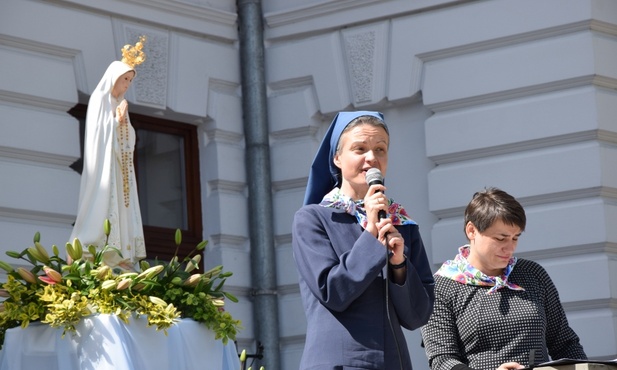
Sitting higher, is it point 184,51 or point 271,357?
point 184,51

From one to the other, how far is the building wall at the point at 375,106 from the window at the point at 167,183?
0.10m

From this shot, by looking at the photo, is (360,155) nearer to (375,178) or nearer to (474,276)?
(375,178)

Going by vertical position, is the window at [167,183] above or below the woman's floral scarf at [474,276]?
above

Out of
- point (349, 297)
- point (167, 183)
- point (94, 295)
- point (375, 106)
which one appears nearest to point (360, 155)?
point (349, 297)

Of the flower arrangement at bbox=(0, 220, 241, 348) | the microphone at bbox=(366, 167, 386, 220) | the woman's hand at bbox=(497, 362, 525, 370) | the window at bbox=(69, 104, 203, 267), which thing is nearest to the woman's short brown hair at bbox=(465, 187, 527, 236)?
the woman's hand at bbox=(497, 362, 525, 370)

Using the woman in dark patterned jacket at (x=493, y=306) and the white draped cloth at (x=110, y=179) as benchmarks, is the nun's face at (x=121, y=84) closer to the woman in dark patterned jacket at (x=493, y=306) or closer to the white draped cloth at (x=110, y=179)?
the white draped cloth at (x=110, y=179)

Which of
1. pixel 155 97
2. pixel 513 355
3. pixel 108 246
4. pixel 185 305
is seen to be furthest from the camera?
pixel 155 97

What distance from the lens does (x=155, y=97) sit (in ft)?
30.3

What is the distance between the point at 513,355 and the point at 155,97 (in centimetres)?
475

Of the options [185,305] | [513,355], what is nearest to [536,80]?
[185,305]

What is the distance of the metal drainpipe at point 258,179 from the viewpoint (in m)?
9.53

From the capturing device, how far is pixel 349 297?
4.20 metres

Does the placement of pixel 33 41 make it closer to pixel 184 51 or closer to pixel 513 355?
pixel 184 51

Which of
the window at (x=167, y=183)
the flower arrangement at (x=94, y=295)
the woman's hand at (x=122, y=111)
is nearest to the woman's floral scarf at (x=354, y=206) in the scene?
the flower arrangement at (x=94, y=295)
